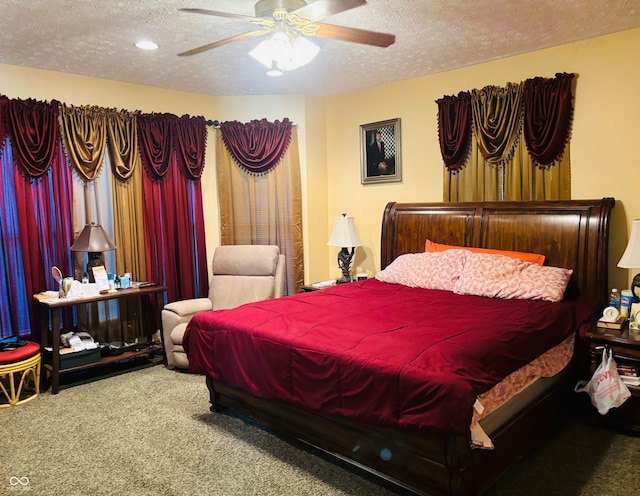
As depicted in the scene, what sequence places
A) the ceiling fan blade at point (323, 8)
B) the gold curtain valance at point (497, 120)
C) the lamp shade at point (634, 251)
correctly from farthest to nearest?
the gold curtain valance at point (497, 120), the lamp shade at point (634, 251), the ceiling fan blade at point (323, 8)

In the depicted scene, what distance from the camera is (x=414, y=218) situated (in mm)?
4418

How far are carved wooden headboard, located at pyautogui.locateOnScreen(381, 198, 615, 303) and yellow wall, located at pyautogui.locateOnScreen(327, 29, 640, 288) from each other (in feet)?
0.62

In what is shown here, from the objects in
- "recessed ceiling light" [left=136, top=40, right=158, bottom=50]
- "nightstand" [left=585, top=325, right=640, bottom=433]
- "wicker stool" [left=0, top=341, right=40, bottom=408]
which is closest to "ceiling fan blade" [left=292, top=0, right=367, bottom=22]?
"recessed ceiling light" [left=136, top=40, right=158, bottom=50]

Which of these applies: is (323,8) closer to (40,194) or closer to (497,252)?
(497,252)

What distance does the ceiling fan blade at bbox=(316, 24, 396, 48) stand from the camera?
8.23ft

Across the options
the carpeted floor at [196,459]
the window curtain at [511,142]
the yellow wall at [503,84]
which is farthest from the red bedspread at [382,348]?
the window curtain at [511,142]

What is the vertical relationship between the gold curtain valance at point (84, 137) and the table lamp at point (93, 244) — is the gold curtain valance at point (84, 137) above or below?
above

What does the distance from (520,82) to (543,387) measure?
7.72 ft

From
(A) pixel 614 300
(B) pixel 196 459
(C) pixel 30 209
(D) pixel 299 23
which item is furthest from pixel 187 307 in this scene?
(A) pixel 614 300

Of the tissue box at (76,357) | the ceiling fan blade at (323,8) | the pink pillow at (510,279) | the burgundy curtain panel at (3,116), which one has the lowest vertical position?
the tissue box at (76,357)

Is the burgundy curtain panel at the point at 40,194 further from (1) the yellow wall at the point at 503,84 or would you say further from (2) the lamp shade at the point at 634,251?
(2) the lamp shade at the point at 634,251

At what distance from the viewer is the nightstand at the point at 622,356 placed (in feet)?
9.14

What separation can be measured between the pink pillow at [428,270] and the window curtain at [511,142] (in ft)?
2.14

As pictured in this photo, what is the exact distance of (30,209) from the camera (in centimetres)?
395
